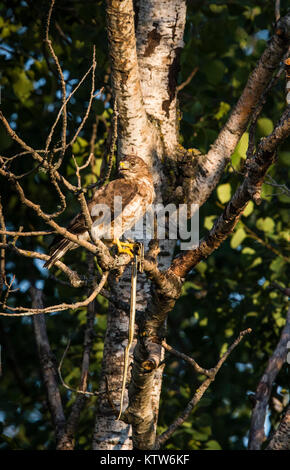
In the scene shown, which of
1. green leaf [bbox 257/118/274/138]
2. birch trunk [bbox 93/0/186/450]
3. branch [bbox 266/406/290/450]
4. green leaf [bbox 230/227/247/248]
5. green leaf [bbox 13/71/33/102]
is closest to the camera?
branch [bbox 266/406/290/450]

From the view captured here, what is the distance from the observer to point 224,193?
15.6ft

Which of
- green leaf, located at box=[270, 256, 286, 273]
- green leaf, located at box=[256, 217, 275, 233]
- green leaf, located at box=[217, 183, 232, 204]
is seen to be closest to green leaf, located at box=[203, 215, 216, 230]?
green leaf, located at box=[217, 183, 232, 204]

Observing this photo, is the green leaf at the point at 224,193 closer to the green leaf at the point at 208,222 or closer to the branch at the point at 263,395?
the green leaf at the point at 208,222

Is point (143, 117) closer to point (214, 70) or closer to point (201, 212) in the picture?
point (201, 212)

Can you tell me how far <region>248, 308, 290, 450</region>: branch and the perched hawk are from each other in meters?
1.34

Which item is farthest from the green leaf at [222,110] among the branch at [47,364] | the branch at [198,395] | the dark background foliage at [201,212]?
the branch at [198,395]

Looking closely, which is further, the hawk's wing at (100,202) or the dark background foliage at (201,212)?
the dark background foliage at (201,212)

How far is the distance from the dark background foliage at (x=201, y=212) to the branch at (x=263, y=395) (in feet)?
2.43

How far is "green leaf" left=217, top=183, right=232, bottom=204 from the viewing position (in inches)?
187

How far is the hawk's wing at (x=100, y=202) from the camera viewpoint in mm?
3828

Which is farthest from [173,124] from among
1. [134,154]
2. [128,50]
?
[128,50]

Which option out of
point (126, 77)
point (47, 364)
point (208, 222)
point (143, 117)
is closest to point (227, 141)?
point (143, 117)

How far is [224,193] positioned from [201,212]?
300mm

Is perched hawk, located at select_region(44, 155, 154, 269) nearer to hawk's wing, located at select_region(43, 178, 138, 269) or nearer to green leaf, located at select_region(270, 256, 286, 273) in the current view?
hawk's wing, located at select_region(43, 178, 138, 269)
